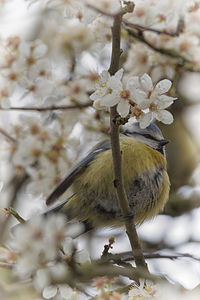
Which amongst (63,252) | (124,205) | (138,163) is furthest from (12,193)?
(63,252)

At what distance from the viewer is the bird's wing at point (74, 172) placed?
3.33m

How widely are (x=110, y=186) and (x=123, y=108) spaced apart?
1.43 metres

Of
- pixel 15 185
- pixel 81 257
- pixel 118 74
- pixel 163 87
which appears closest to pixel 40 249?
pixel 81 257

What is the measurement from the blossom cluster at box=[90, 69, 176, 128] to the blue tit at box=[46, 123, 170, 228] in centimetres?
127

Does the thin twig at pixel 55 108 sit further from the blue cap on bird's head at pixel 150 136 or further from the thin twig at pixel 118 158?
the thin twig at pixel 118 158

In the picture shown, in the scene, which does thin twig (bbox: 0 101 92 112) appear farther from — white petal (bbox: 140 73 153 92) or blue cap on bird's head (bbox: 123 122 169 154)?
white petal (bbox: 140 73 153 92)

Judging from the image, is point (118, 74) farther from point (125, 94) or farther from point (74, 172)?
point (74, 172)

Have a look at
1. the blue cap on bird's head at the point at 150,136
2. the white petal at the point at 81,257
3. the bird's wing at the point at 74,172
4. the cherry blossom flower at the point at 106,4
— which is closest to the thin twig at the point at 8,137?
the bird's wing at the point at 74,172

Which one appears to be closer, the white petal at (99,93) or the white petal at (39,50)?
the white petal at (99,93)

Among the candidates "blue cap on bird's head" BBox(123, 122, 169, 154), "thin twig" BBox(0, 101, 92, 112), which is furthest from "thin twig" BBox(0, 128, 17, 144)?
"blue cap on bird's head" BBox(123, 122, 169, 154)

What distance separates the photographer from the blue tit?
348cm

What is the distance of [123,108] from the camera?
2.12 m

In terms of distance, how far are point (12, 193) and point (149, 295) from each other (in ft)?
7.10

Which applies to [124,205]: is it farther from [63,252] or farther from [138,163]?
[138,163]
